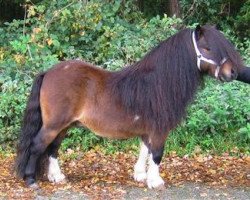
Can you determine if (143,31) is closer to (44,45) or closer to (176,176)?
(44,45)

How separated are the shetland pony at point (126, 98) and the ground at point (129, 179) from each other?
0.69 ft

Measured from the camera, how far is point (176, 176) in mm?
5891

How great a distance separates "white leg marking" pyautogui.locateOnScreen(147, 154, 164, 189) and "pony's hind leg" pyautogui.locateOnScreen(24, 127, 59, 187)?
40.7 inches

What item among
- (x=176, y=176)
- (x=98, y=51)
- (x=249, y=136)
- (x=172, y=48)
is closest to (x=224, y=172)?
(x=176, y=176)

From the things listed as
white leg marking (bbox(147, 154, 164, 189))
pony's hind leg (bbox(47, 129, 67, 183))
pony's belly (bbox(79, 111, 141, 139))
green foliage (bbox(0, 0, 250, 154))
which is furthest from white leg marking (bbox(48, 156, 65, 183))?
green foliage (bbox(0, 0, 250, 154))

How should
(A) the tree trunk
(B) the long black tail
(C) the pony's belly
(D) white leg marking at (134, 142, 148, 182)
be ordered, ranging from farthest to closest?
1. (A) the tree trunk
2. (D) white leg marking at (134, 142, 148, 182)
3. (B) the long black tail
4. (C) the pony's belly

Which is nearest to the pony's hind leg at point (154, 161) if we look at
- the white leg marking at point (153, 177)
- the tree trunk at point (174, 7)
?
the white leg marking at point (153, 177)

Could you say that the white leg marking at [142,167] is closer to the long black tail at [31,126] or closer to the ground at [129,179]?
the ground at [129,179]

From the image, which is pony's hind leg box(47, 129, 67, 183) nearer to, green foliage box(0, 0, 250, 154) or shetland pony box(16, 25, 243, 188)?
shetland pony box(16, 25, 243, 188)

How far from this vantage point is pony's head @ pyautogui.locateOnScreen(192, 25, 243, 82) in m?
5.02

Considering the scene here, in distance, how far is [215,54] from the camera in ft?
16.6

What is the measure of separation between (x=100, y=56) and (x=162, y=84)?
3870mm

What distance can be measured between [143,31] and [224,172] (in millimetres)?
4179

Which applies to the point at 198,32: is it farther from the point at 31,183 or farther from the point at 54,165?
the point at 31,183
